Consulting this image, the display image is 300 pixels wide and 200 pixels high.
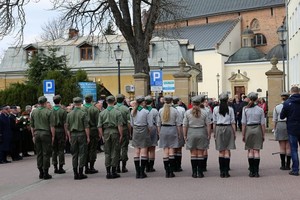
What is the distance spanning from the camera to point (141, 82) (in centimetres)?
2875

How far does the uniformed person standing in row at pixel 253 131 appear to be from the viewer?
12.0 metres

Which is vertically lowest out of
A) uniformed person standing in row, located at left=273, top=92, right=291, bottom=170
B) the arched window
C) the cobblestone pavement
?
the cobblestone pavement

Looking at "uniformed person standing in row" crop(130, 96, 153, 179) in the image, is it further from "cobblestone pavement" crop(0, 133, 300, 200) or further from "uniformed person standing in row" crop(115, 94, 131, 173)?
"cobblestone pavement" crop(0, 133, 300, 200)

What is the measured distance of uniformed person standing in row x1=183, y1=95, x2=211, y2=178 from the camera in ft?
40.1

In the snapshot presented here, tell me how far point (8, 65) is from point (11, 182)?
38.6m

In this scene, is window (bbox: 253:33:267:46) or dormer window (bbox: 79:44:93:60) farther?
window (bbox: 253:33:267:46)

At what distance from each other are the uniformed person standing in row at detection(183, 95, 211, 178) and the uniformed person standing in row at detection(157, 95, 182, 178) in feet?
1.29

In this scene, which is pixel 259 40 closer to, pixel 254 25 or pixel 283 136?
pixel 254 25

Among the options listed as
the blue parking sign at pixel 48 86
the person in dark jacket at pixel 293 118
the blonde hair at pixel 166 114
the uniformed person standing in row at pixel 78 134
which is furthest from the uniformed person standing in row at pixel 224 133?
the blue parking sign at pixel 48 86

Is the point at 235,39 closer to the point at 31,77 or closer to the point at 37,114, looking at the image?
the point at 31,77

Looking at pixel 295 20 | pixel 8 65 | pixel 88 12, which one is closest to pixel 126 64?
pixel 8 65

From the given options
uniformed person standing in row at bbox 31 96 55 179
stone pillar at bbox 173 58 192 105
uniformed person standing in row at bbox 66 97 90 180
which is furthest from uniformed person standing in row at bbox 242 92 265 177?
stone pillar at bbox 173 58 192 105

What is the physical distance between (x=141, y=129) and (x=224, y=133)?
2.01m

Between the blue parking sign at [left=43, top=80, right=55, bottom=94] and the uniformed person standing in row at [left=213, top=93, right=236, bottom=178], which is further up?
the blue parking sign at [left=43, top=80, right=55, bottom=94]
